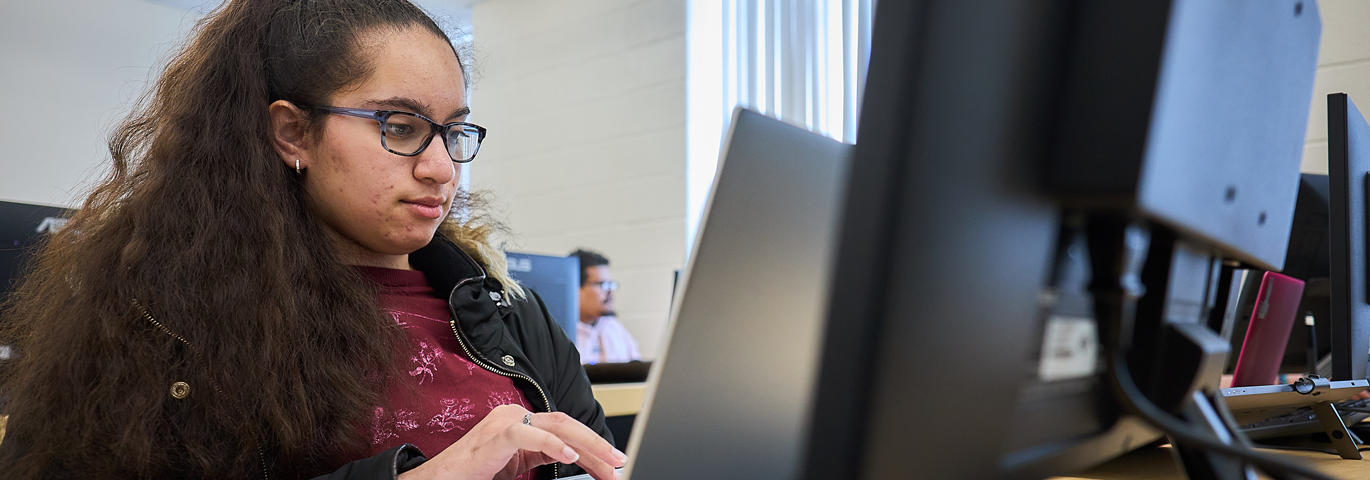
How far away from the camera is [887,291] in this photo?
11.2 inches

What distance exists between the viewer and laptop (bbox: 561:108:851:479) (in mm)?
498

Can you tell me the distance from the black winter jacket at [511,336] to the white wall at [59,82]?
346 cm

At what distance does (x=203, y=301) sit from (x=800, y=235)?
1.99 ft

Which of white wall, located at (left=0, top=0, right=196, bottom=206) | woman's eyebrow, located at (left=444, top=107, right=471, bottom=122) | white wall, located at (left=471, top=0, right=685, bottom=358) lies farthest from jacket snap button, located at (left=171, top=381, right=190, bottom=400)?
white wall, located at (left=0, top=0, right=196, bottom=206)

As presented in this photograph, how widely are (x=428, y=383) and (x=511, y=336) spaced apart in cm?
16

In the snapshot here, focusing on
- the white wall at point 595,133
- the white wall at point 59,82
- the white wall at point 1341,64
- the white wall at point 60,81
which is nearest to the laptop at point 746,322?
the white wall at point 1341,64

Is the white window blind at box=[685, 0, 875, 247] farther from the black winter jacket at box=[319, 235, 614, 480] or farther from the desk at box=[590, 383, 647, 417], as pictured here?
the black winter jacket at box=[319, 235, 614, 480]

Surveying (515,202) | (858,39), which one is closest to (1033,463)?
(858,39)

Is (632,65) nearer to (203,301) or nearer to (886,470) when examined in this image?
(203,301)

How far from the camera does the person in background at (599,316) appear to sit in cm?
357

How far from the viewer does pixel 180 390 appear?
77 centimetres

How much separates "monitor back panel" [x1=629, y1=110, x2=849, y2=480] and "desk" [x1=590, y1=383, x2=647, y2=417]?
1127 mm

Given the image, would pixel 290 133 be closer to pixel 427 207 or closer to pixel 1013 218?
pixel 427 207

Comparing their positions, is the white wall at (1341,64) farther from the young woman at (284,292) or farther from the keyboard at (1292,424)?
the young woman at (284,292)
